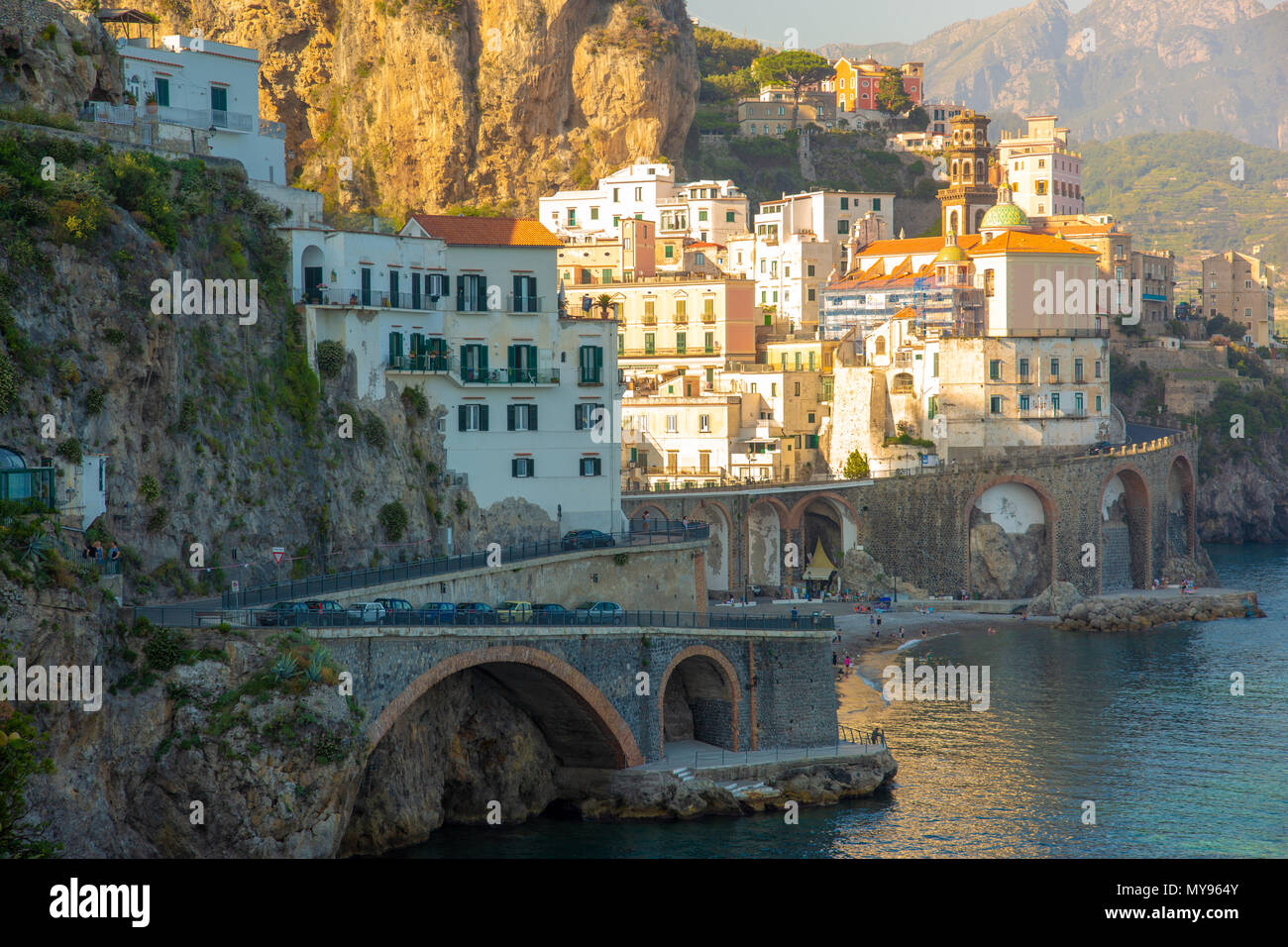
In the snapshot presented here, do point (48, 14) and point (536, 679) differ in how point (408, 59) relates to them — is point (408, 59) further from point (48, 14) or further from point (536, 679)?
point (536, 679)

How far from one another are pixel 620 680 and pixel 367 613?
1257cm

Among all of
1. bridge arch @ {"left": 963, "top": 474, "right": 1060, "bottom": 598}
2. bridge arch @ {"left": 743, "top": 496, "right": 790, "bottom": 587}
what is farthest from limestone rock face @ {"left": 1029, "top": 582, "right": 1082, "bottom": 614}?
bridge arch @ {"left": 743, "top": 496, "right": 790, "bottom": 587}

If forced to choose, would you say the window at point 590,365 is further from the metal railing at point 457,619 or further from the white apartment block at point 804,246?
the white apartment block at point 804,246

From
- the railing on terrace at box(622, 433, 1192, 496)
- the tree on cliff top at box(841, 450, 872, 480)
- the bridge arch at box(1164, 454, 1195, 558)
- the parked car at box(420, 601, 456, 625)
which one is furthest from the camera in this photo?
the bridge arch at box(1164, 454, 1195, 558)

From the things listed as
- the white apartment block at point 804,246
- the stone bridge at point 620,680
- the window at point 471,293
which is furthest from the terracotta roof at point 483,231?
the white apartment block at point 804,246

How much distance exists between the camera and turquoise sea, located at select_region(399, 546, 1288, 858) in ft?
201

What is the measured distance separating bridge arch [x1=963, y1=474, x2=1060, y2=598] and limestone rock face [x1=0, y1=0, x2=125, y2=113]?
73.1m

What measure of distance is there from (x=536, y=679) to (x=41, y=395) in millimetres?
20775

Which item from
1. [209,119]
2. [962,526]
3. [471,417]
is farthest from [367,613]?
[962,526]

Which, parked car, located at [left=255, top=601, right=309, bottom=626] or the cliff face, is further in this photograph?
the cliff face

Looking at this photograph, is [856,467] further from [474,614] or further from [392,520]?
[474,614]

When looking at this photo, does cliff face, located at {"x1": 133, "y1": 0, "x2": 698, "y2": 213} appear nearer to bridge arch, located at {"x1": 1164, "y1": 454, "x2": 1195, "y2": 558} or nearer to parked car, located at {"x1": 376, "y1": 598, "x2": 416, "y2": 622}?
bridge arch, located at {"x1": 1164, "y1": 454, "x2": 1195, "y2": 558}

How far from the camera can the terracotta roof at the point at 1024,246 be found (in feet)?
418

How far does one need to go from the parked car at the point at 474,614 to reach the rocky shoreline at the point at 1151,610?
61.8 meters
